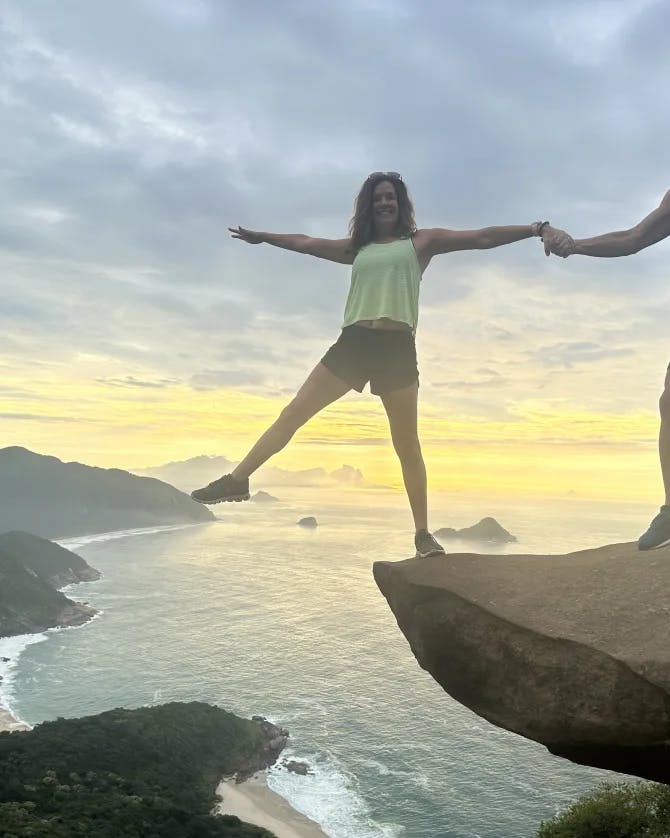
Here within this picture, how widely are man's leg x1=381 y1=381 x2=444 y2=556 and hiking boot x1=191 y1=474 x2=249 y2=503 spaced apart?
1.70 metres

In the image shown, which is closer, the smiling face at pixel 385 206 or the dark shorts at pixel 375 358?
the dark shorts at pixel 375 358

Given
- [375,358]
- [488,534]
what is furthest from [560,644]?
[488,534]

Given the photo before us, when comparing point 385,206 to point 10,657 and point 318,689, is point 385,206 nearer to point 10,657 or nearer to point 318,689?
point 318,689

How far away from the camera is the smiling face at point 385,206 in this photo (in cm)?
660

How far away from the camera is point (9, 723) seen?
56.8 m

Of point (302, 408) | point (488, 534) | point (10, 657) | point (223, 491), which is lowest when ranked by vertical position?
point (10, 657)

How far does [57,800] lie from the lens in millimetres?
39906

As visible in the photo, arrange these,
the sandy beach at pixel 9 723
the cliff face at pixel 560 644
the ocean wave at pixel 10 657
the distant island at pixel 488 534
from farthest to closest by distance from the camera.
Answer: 1. the distant island at pixel 488 534
2. the ocean wave at pixel 10 657
3. the sandy beach at pixel 9 723
4. the cliff face at pixel 560 644

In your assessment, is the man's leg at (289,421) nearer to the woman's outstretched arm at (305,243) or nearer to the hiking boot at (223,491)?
the hiking boot at (223,491)

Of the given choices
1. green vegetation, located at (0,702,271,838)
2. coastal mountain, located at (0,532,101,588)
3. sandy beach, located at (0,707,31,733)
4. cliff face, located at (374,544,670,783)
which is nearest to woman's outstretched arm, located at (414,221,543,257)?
cliff face, located at (374,544,670,783)

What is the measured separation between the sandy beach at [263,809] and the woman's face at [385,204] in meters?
45.9

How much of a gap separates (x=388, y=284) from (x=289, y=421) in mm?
1761

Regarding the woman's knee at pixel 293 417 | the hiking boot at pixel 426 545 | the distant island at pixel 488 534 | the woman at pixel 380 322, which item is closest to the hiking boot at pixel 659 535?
the hiking boot at pixel 426 545

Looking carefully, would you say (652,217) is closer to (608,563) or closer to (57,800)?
(608,563)
